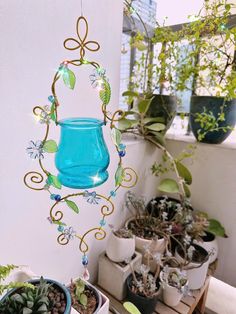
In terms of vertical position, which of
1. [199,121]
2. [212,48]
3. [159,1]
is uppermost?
[159,1]

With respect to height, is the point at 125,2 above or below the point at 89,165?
above

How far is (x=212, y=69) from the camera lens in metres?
1.01

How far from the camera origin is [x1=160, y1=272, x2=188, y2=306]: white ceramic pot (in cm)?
79

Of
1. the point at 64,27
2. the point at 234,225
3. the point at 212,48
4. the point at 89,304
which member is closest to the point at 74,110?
the point at 64,27

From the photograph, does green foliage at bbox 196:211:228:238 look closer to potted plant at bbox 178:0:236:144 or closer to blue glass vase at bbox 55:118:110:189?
potted plant at bbox 178:0:236:144

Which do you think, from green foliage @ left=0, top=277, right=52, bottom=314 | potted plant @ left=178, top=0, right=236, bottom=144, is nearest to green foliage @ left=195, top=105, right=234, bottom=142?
potted plant @ left=178, top=0, right=236, bottom=144

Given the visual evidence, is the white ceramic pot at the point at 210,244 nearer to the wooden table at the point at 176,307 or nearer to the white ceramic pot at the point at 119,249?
the wooden table at the point at 176,307

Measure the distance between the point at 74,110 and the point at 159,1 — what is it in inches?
38.9

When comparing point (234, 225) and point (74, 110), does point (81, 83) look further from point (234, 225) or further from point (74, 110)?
point (234, 225)

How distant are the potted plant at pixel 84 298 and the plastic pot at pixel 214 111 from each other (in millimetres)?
844

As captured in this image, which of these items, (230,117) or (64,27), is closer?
(64,27)

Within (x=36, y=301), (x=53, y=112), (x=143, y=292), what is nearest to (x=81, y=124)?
(x=53, y=112)

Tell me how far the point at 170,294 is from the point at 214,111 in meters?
0.79

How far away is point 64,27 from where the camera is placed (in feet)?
1.93
